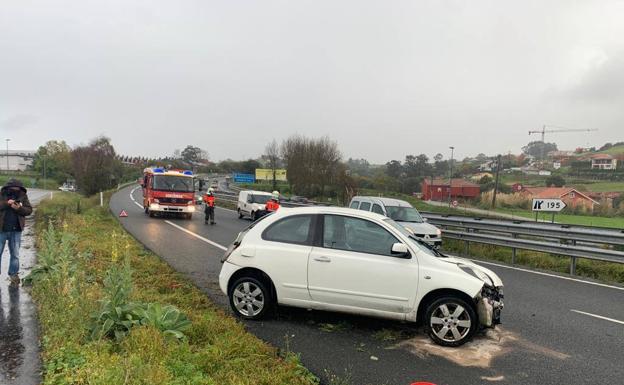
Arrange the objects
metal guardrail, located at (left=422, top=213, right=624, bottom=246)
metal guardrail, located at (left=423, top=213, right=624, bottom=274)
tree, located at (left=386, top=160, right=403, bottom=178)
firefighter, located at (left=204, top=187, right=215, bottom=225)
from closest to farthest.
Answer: metal guardrail, located at (left=423, top=213, right=624, bottom=274) < metal guardrail, located at (left=422, top=213, right=624, bottom=246) < firefighter, located at (left=204, top=187, right=215, bottom=225) < tree, located at (left=386, top=160, right=403, bottom=178)

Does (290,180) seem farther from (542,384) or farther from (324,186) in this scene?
(542,384)

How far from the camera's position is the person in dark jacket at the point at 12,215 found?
7.46 meters

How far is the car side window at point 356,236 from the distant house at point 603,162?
362 ft

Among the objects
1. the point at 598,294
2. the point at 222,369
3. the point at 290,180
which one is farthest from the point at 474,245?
the point at 290,180

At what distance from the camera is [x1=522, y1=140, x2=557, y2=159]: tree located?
423 feet

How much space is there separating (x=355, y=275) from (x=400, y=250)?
25.7 inches

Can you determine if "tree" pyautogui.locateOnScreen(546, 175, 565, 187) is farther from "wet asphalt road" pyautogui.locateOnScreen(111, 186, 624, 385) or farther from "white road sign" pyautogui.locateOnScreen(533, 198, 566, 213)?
"wet asphalt road" pyautogui.locateOnScreen(111, 186, 624, 385)

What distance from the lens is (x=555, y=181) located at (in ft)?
278

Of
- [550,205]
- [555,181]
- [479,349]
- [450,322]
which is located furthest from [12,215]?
[555,181]

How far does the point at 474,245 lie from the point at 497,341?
8906mm

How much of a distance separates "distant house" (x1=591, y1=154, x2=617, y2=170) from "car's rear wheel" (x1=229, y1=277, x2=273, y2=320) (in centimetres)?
11119

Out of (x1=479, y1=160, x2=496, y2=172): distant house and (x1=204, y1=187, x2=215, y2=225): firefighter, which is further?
(x1=479, y1=160, x2=496, y2=172): distant house

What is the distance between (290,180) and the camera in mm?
69750

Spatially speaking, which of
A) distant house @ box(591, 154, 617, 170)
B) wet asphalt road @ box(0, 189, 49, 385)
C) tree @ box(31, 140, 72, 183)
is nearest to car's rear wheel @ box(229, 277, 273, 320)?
wet asphalt road @ box(0, 189, 49, 385)
